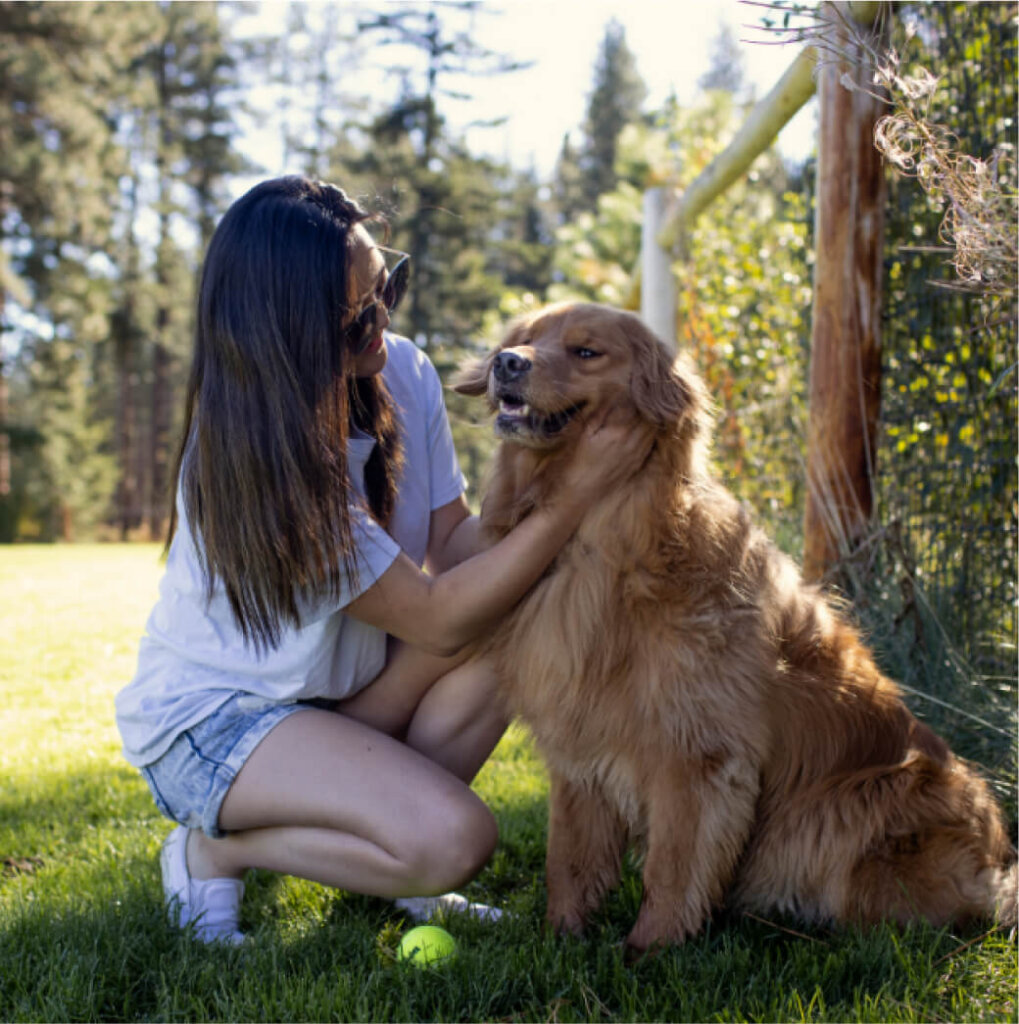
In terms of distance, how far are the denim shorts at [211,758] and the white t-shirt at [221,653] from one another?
3 centimetres

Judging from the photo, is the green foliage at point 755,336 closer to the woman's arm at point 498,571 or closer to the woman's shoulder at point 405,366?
the woman's shoulder at point 405,366

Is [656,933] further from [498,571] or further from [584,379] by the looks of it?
[584,379]

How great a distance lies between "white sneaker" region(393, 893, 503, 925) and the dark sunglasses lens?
1.51 metres

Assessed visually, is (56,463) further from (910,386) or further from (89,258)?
(910,386)

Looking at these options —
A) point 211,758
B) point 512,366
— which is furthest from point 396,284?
point 211,758

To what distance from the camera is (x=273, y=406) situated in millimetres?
2121

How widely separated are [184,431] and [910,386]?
8.07 ft

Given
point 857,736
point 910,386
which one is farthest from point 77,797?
point 910,386

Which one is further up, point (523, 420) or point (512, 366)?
point (512, 366)

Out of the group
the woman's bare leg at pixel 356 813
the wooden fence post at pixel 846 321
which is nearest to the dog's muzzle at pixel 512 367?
the woman's bare leg at pixel 356 813

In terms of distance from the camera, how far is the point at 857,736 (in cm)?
232

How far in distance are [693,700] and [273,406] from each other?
1.16 m

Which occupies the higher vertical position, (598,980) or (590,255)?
(590,255)

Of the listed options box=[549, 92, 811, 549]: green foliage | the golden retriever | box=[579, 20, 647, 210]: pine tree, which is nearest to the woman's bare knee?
the golden retriever
